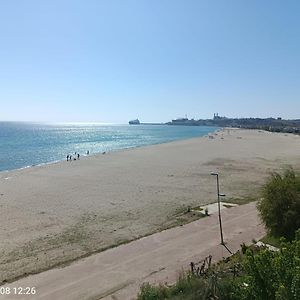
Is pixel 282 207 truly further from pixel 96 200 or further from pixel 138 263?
pixel 96 200

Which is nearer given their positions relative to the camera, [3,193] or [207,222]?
[207,222]

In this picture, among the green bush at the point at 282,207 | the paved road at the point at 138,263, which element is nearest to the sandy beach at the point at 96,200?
the paved road at the point at 138,263

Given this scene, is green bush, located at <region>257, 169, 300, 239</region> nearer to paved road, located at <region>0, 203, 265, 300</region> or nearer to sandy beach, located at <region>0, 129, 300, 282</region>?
paved road, located at <region>0, 203, 265, 300</region>

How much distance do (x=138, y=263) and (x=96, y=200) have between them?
1582cm

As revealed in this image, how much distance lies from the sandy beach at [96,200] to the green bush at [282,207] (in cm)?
764

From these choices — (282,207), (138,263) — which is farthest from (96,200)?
(282,207)

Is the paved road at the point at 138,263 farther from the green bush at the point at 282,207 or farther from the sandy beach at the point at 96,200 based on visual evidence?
the green bush at the point at 282,207

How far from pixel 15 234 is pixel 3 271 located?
6153 mm

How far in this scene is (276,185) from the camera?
20.7 meters

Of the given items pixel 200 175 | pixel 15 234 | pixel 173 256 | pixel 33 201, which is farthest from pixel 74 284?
pixel 200 175

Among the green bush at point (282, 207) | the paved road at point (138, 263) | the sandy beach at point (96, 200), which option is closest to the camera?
the paved road at point (138, 263)

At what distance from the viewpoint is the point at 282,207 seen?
19938mm

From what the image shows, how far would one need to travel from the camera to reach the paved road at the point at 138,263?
16.4 m

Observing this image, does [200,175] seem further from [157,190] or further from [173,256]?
[173,256]
